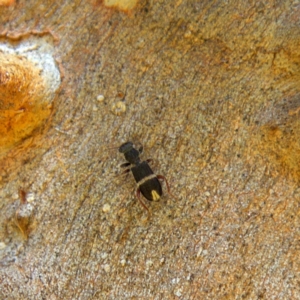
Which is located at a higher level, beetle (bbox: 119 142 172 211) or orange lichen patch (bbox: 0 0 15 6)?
orange lichen patch (bbox: 0 0 15 6)

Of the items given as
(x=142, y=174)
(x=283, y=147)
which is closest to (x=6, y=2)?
(x=142, y=174)

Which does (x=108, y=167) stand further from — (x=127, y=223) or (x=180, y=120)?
(x=180, y=120)

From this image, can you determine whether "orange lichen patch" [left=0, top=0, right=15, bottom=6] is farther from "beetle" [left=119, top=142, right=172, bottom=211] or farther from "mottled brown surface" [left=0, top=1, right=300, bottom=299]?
"beetle" [left=119, top=142, right=172, bottom=211]

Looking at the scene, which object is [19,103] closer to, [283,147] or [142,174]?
[142,174]

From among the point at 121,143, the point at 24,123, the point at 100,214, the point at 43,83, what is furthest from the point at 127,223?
the point at 43,83

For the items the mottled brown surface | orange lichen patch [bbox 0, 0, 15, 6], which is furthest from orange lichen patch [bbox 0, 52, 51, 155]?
orange lichen patch [bbox 0, 0, 15, 6]

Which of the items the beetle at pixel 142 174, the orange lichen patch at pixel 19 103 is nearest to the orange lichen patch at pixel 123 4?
the orange lichen patch at pixel 19 103
